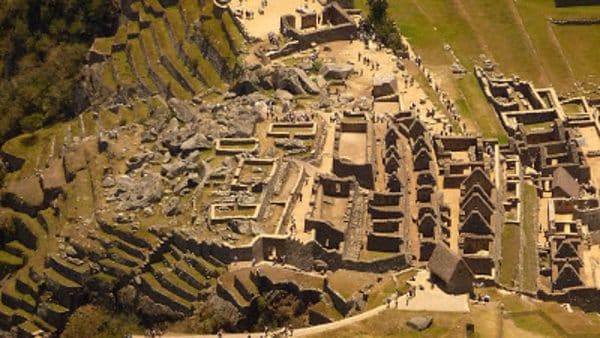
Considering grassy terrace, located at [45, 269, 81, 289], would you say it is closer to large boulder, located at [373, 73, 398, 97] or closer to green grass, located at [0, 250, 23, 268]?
green grass, located at [0, 250, 23, 268]

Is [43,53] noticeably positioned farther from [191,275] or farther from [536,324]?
[536,324]

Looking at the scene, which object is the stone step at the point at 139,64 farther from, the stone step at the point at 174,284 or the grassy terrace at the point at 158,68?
the stone step at the point at 174,284

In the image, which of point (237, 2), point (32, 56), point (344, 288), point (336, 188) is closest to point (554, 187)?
point (336, 188)

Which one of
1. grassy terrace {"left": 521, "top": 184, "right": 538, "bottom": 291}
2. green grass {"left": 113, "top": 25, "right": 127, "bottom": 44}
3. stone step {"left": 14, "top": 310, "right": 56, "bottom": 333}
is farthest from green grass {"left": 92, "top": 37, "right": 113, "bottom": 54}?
grassy terrace {"left": 521, "top": 184, "right": 538, "bottom": 291}

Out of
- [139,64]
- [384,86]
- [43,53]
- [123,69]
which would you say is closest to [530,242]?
[384,86]

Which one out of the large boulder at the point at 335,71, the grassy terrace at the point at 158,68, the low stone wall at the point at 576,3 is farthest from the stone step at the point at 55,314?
the low stone wall at the point at 576,3
